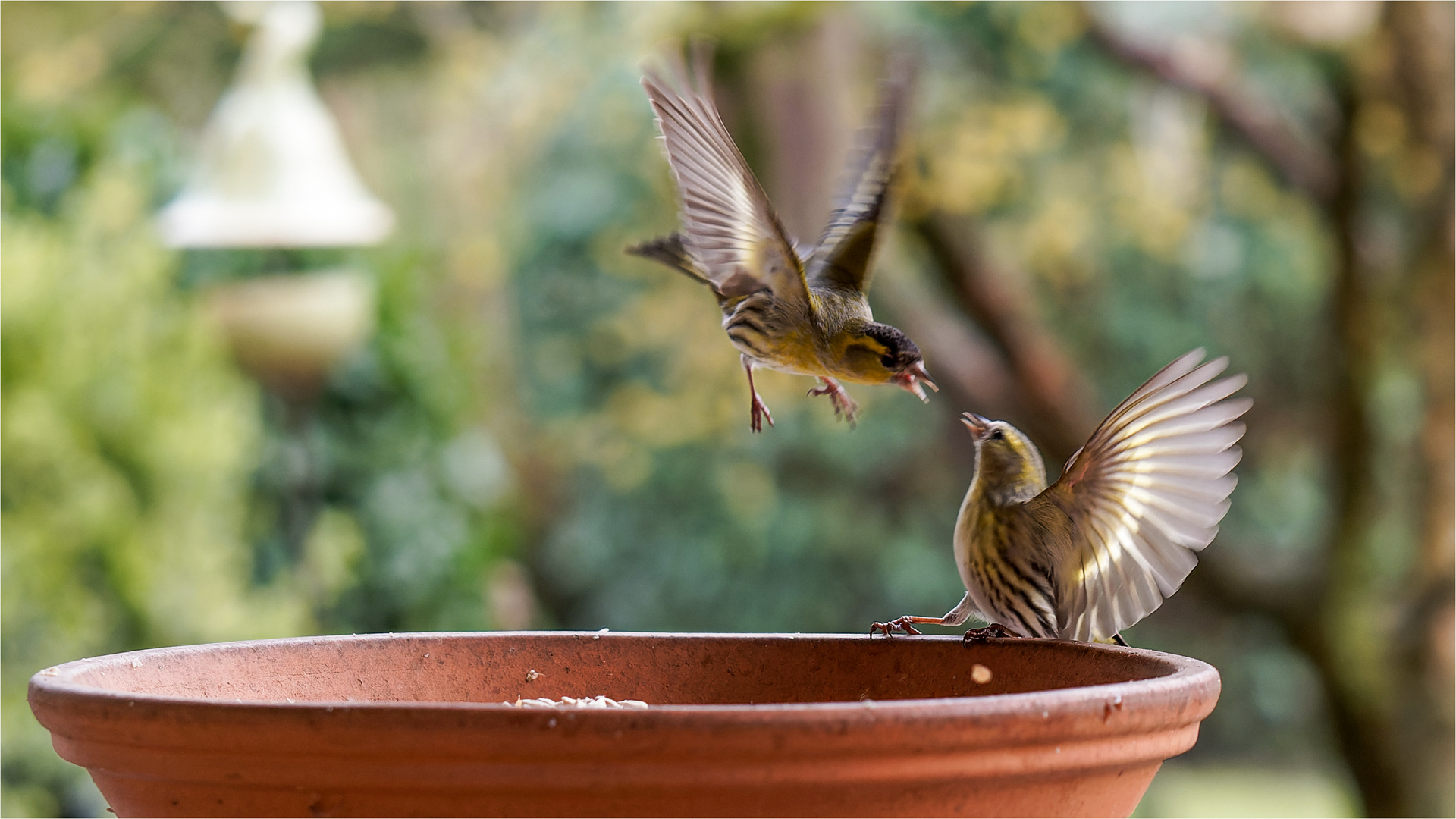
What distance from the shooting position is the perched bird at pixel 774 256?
142 centimetres

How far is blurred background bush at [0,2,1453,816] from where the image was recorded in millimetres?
4113

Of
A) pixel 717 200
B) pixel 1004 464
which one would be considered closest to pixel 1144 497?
pixel 1004 464

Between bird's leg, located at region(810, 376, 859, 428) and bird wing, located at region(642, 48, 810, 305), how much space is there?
123mm

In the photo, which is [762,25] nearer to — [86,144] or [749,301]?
[86,144]

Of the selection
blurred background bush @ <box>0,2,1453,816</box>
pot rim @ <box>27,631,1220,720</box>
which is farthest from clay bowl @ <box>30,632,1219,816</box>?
blurred background bush @ <box>0,2,1453,816</box>

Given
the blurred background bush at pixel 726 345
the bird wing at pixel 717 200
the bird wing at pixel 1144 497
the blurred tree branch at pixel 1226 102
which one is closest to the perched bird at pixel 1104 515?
A: the bird wing at pixel 1144 497

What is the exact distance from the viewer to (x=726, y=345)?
20.5ft

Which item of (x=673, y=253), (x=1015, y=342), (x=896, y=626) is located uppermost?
(x=673, y=253)

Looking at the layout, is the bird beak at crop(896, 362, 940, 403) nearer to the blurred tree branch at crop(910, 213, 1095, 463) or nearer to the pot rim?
the pot rim

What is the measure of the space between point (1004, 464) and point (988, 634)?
7.5 inches

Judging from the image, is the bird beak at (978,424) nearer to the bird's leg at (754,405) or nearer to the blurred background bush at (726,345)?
the bird's leg at (754,405)

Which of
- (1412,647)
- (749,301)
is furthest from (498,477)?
(749,301)

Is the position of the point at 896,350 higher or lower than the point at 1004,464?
higher

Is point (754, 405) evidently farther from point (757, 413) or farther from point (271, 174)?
point (271, 174)
